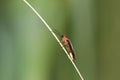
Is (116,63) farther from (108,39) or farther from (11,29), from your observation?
(11,29)

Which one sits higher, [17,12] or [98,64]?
[17,12]

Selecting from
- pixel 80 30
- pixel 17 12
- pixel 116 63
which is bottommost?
pixel 116 63

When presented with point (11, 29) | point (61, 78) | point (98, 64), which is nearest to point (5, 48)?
point (11, 29)

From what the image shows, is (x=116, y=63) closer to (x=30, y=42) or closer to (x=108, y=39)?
(x=108, y=39)

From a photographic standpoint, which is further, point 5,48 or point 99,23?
point 99,23

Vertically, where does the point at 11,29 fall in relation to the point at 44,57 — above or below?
above

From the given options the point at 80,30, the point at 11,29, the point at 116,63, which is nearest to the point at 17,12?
the point at 11,29
